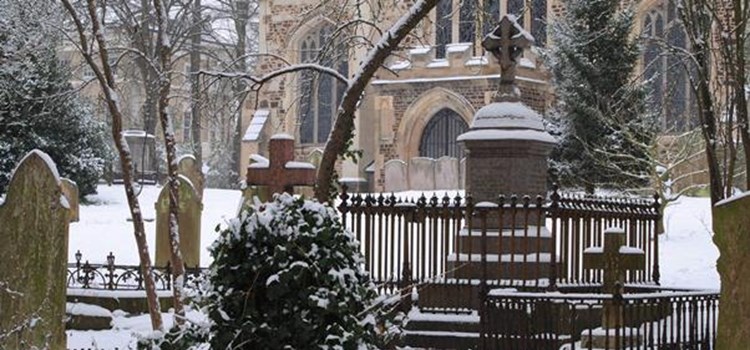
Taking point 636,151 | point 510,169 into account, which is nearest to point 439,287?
point 510,169

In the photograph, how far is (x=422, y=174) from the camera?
1171 inches

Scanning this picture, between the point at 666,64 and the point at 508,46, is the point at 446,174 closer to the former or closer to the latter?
the point at 666,64

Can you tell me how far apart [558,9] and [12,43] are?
1495cm

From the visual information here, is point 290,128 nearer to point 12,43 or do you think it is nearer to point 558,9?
point 558,9

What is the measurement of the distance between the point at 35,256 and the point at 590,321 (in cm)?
509

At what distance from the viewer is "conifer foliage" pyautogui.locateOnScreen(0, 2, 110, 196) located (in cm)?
2445

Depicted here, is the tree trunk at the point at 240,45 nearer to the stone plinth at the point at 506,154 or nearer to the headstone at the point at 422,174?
the headstone at the point at 422,174

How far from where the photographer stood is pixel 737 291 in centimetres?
591

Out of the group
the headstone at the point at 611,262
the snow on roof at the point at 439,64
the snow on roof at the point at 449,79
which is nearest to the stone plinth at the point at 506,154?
the headstone at the point at 611,262

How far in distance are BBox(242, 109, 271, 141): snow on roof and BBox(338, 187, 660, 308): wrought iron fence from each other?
78.0 feet

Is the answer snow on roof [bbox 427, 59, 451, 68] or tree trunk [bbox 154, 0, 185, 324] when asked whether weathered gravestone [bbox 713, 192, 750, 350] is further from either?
snow on roof [bbox 427, 59, 451, 68]

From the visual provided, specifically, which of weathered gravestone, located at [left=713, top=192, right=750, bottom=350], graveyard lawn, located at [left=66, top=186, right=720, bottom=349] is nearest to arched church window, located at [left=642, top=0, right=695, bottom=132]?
graveyard lawn, located at [left=66, top=186, right=720, bottom=349]

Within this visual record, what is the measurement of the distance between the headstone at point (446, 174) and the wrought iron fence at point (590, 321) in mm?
18229

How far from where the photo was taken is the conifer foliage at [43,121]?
24453mm
